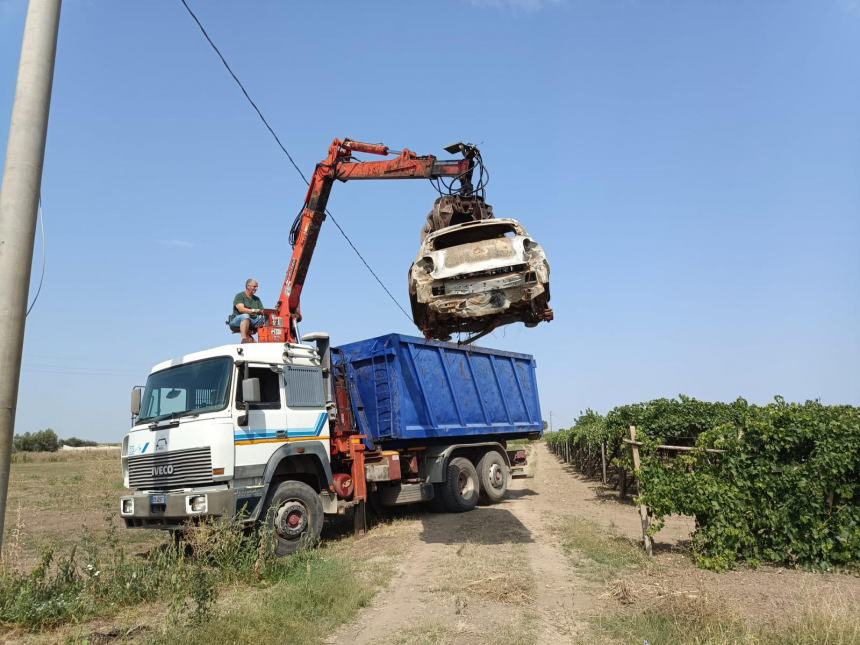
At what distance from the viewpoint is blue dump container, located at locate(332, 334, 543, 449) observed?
1167 centimetres

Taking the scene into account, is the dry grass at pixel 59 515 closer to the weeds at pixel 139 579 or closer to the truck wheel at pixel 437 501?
the weeds at pixel 139 579

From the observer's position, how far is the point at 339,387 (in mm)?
11477

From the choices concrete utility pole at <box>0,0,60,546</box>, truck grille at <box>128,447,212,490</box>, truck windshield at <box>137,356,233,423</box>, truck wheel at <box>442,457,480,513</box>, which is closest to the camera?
concrete utility pole at <box>0,0,60,546</box>

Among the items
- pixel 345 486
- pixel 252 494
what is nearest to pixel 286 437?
pixel 252 494

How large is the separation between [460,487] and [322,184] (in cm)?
684

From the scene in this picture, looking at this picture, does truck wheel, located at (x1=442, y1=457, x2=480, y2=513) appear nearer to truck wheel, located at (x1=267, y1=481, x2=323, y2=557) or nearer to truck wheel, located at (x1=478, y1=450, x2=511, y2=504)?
truck wheel, located at (x1=478, y1=450, x2=511, y2=504)

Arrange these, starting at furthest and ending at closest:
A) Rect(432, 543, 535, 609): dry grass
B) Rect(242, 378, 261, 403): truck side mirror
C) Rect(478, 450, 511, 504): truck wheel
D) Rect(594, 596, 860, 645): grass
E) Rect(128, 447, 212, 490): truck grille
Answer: Rect(478, 450, 511, 504): truck wheel
Rect(242, 378, 261, 403): truck side mirror
Rect(128, 447, 212, 490): truck grille
Rect(432, 543, 535, 609): dry grass
Rect(594, 596, 860, 645): grass

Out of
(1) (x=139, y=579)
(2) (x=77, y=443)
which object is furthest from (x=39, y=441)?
(1) (x=139, y=579)

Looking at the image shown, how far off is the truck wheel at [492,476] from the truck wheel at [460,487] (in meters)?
0.26

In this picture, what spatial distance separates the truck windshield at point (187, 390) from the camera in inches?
345

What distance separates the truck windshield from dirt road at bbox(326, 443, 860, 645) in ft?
11.6

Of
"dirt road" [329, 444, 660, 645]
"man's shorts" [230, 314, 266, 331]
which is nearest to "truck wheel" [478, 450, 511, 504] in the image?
"dirt road" [329, 444, 660, 645]

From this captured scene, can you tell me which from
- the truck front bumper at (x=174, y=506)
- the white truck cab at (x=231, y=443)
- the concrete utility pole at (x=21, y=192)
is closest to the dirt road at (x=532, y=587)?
the white truck cab at (x=231, y=443)

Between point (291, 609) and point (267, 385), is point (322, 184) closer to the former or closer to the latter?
point (267, 385)
